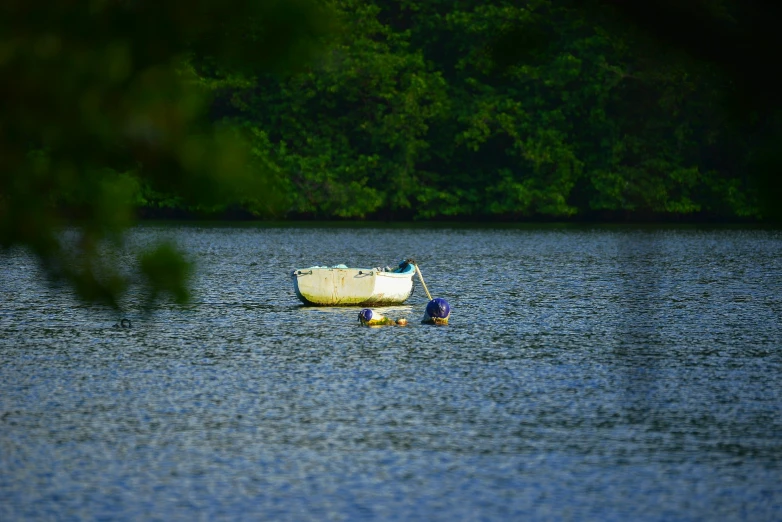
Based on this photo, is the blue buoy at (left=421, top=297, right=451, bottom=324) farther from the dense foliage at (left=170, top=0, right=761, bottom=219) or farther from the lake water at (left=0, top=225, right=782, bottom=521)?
the dense foliage at (left=170, top=0, right=761, bottom=219)

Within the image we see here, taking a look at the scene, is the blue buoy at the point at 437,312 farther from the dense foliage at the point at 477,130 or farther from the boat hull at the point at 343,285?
the dense foliage at the point at 477,130

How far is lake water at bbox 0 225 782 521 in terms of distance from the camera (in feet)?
45.9

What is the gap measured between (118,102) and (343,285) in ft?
97.8

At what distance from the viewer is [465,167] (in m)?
102

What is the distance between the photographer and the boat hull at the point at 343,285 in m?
37.1

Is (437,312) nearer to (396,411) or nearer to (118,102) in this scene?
(396,411)

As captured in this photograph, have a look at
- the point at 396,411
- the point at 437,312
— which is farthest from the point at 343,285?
the point at 396,411

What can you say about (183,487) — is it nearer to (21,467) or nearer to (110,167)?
(21,467)

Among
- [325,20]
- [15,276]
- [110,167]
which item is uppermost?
[325,20]

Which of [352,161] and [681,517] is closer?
[681,517]

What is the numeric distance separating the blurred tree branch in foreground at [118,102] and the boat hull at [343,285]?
29214mm

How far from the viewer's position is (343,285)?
37.2 metres

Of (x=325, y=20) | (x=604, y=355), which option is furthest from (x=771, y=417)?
(x=325, y=20)

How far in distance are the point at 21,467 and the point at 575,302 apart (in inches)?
998
